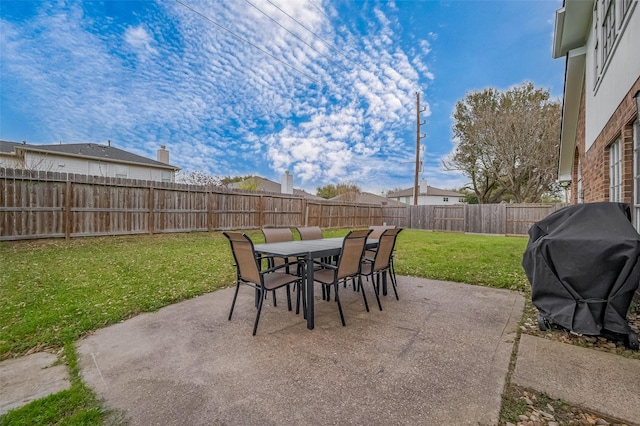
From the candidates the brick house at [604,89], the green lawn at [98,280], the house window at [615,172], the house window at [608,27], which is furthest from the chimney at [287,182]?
the house window at [615,172]

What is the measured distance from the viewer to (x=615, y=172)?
4.60 meters

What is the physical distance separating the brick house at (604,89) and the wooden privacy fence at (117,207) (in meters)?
10.0

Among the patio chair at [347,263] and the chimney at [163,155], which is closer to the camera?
the patio chair at [347,263]

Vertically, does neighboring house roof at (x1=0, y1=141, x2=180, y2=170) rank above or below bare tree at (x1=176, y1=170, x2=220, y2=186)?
above

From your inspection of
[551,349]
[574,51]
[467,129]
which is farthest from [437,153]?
[551,349]

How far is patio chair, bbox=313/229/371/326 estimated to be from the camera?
310 cm

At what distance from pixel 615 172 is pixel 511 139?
16.2 metres

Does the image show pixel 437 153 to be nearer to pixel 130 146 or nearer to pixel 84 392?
pixel 130 146

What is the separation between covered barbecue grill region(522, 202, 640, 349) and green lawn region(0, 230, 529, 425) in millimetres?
1951

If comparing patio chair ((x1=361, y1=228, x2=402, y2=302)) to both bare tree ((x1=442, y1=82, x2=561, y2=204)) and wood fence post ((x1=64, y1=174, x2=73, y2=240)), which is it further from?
bare tree ((x1=442, y1=82, x2=561, y2=204))

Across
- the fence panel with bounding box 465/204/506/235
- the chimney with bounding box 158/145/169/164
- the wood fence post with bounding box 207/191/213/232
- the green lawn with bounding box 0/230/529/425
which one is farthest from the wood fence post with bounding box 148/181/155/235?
the fence panel with bounding box 465/204/506/235

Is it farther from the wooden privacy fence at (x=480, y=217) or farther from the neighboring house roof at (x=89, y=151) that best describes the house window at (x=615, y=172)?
the neighboring house roof at (x=89, y=151)

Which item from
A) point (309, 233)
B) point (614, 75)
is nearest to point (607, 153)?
point (614, 75)

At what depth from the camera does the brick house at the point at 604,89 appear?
139 inches
